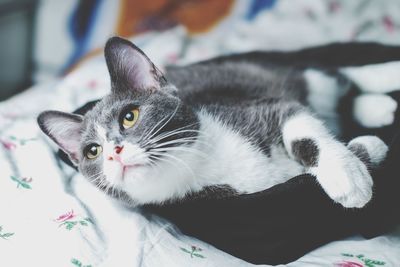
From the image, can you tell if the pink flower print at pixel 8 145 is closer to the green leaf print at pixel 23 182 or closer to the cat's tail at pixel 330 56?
the green leaf print at pixel 23 182

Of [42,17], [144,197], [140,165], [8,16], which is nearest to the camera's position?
[140,165]

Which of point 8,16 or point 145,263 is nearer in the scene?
point 145,263

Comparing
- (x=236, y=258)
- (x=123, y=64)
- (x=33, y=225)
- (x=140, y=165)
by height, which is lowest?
(x=236, y=258)

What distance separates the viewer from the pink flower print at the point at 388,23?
221 centimetres

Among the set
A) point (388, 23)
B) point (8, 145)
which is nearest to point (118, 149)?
point (8, 145)

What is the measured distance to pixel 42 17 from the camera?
8.66 ft

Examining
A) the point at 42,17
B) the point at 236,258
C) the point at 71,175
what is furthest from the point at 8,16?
the point at 236,258

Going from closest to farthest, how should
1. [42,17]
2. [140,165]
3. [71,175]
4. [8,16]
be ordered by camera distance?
[140,165]
[71,175]
[8,16]
[42,17]

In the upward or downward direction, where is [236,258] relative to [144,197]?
downward

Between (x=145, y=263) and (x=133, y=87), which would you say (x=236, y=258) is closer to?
(x=145, y=263)

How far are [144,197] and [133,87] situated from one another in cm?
30

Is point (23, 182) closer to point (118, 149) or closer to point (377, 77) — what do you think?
point (118, 149)

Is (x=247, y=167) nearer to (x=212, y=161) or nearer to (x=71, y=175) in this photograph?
(x=212, y=161)

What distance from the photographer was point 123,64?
1.16 m
